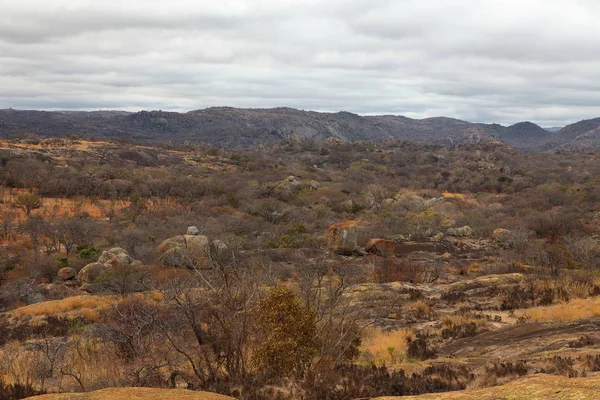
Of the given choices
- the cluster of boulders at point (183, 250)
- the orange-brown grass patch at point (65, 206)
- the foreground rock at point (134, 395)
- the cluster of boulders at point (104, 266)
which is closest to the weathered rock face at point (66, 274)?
the cluster of boulders at point (104, 266)

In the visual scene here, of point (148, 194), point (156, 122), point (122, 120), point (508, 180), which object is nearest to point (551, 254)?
point (148, 194)

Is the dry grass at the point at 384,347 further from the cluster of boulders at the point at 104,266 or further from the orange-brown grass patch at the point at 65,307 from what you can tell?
the cluster of boulders at the point at 104,266

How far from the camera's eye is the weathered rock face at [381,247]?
88.0 ft

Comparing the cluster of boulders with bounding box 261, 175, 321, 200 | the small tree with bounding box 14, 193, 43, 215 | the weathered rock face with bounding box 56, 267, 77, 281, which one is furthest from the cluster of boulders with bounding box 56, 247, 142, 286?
the cluster of boulders with bounding box 261, 175, 321, 200

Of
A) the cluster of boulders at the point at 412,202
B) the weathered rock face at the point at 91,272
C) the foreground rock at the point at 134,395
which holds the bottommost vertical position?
the weathered rock face at the point at 91,272

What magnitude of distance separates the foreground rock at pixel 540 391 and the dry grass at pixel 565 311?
783cm

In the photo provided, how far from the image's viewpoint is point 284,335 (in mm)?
7922

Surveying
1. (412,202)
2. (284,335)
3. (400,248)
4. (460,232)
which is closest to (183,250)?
(400,248)

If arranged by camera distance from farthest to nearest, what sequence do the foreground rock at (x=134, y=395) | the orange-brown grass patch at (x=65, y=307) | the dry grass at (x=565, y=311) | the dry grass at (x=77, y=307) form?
1. the orange-brown grass patch at (x=65, y=307)
2. the dry grass at (x=77, y=307)
3. the dry grass at (x=565, y=311)
4. the foreground rock at (x=134, y=395)

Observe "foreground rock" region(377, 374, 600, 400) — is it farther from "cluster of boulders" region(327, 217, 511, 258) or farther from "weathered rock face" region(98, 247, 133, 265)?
"cluster of boulders" region(327, 217, 511, 258)

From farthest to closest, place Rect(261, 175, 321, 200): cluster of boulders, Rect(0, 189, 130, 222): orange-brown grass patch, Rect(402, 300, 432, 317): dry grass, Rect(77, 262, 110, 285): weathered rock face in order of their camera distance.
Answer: Rect(261, 175, 321, 200): cluster of boulders → Rect(0, 189, 130, 222): orange-brown grass patch → Rect(77, 262, 110, 285): weathered rock face → Rect(402, 300, 432, 317): dry grass

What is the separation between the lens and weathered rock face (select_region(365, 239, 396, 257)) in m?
26.8

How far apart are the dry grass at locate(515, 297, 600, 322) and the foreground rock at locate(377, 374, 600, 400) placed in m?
7.83

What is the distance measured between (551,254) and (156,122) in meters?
171
